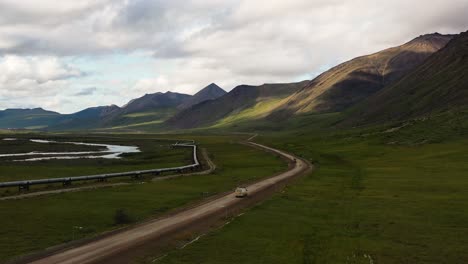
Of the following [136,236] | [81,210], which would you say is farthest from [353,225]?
[81,210]

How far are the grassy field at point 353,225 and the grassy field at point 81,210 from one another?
9.90m

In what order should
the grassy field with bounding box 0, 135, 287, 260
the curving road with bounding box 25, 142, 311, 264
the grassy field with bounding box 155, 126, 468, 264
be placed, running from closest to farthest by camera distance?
the curving road with bounding box 25, 142, 311, 264
the grassy field with bounding box 155, 126, 468, 264
the grassy field with bounding box 0, 135, 287, 260

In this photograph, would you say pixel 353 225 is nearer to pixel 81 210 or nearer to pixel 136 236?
pixel 136 236

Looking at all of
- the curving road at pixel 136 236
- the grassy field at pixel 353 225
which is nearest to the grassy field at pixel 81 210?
the curving road at pixel 136 236

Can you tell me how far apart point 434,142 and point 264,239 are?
415ft

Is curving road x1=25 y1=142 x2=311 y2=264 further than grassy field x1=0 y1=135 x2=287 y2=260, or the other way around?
grassy field x1=0 y1=135 x2=287 y2=260

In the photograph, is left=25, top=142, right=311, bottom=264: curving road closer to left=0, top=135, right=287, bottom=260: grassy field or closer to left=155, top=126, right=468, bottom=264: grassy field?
left=0, top=135, right=287, bottom=260: grassy field

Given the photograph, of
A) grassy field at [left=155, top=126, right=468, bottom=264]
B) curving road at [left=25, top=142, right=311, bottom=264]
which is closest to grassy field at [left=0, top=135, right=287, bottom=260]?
curving road at [left=25, top=142, right=311, bottom=264]

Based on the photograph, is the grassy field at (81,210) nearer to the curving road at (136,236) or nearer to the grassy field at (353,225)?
the curving road at (136,236)

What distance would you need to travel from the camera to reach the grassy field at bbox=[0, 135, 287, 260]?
3438 cm

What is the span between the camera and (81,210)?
45.9 metres

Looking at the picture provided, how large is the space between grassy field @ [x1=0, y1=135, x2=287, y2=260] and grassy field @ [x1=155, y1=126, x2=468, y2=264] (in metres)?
9.90

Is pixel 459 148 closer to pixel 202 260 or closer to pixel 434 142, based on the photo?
pixel 434 142

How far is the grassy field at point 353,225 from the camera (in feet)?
100
